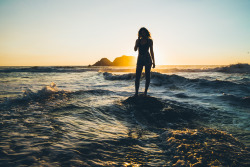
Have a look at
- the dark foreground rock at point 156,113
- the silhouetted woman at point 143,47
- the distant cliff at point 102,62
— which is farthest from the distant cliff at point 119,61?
the dark foreground rock at point 156,113

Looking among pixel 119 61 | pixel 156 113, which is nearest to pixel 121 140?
pixel 156 113

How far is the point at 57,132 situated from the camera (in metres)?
2.23

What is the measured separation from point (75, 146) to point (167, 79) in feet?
38.4

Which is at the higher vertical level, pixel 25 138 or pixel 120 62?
pixel 120 62

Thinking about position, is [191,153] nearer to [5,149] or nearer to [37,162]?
[37,162]

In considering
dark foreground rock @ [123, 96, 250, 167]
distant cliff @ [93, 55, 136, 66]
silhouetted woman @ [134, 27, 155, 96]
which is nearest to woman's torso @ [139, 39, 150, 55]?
silhouetted woman @ [134, 27, 155, 96]

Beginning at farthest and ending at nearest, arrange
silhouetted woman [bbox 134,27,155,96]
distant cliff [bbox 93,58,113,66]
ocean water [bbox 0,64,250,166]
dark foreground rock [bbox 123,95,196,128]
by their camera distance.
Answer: distant cliff [bbox 93,58,113,66] < silhouetted woman [bbox 134,27,155,96] < dark foreground rock [bbox 123,95,196,128] < ocean water [bbox 0,64,250,166]

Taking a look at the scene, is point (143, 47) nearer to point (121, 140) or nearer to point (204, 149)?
point (121, 140)

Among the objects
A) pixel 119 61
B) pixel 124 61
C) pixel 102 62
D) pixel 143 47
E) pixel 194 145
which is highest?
pixel 124 61

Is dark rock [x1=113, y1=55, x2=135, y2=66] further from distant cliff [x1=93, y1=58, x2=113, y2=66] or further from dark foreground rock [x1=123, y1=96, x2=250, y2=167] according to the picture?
dark foreground rock [x1=123, y1=96, x2=250, y2=167]

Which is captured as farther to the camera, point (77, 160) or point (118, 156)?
point (118, 156)

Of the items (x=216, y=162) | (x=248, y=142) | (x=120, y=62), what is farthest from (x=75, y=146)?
(x=120, y=62)

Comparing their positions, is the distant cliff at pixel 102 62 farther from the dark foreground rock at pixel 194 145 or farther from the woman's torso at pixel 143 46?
the dark foreground rock at pixel 194 145

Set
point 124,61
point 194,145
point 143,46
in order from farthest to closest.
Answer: point 124,61 → point 143,46 → point 194,145
